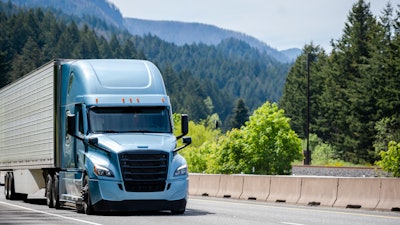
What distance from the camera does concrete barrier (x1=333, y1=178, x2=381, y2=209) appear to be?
23.6 meters

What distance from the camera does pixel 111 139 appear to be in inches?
818

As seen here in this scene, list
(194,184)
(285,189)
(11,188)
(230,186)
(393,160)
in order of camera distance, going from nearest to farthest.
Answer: (285,189) < (11,188) < (230,186) < (194,184) < (393,160)

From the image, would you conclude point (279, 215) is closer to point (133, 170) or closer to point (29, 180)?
point (133, 170)

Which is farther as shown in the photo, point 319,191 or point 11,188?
point 11,188

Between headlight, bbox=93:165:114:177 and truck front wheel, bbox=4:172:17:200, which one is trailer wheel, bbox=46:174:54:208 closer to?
headlight, bbox=93:165:114:177

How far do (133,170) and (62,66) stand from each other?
15.5 feet

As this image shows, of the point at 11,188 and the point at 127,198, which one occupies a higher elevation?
the point at 127,198

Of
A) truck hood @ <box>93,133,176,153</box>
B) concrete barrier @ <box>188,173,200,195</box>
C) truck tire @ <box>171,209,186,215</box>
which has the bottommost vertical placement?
concrete barrier @ <box>188,173,200,195</box>

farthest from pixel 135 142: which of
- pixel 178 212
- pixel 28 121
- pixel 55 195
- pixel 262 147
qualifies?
pixel 262 147

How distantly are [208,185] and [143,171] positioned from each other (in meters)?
15.7

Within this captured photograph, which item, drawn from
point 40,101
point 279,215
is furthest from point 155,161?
point 40,101

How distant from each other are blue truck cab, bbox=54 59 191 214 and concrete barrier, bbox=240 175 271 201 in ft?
29.1

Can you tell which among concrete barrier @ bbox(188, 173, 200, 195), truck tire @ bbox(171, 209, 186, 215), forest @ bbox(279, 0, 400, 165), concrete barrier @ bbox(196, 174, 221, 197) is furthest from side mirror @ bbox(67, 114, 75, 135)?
forest @ bbox(279, 0, 400, 165)

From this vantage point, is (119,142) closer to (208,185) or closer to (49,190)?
(49,190)
